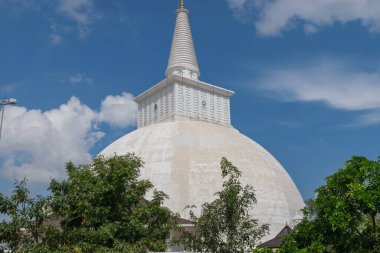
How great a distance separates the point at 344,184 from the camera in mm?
18359

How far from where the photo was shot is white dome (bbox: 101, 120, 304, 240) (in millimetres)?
38219

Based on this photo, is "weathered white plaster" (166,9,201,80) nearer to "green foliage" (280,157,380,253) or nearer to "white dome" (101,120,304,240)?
"white dome" (101,120,304,240)

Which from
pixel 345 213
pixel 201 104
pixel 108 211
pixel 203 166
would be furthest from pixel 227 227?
pixel 201 104

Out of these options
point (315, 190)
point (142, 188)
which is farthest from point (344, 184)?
point (142, 188)

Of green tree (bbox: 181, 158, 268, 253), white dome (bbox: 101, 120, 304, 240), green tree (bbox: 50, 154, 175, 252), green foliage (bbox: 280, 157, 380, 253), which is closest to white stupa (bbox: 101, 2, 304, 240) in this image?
white dome (bbox: 101, 120, 304, 240)

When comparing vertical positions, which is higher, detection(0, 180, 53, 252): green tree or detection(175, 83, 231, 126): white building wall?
detection(175, 83, 231, 126): white building wall

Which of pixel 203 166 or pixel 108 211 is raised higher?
pixel 203 166

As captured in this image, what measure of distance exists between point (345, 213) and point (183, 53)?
3526 cm

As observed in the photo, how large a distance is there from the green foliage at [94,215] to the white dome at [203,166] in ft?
45.3

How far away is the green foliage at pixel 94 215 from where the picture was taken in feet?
63.1

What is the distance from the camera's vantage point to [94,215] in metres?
21.3

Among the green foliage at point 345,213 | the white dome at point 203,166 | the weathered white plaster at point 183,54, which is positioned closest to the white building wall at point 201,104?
the weathered white plaster at point 183,54

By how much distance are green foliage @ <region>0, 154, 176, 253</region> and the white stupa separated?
13757mm

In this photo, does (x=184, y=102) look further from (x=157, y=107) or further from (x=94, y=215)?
(x=94, y=215)
